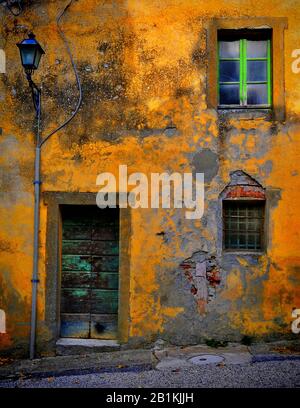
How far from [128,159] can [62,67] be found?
1.83 m

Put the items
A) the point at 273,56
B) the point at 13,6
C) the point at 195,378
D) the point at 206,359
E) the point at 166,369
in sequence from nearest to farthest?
the point at 195,378, the point at 166,369, the point at 206,359, the point at 273,56, the point at 13,6

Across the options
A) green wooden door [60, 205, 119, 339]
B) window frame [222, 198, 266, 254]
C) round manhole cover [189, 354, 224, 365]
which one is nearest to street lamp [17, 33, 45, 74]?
green wooden door [60, 205, 119, 339]

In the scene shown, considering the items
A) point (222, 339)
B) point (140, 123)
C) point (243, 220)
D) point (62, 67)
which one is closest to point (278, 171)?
point (243, 220)

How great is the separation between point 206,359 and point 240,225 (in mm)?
2096

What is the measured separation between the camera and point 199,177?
21.7 ft

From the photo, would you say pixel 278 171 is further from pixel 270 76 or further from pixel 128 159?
pixel 128 159

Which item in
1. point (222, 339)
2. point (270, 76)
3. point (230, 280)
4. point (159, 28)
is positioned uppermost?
point (159, 28)

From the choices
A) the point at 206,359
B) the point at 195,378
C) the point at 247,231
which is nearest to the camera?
the point at 195,378

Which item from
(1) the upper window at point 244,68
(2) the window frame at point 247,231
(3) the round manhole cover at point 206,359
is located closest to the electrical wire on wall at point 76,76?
(1) the upper window at point 244,68

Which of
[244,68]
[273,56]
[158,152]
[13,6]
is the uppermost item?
[13,6]

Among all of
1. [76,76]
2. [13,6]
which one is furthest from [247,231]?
[13,6]

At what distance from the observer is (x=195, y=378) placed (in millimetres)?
5207

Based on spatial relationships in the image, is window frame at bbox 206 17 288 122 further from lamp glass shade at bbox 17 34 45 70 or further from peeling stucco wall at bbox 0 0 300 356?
lamp glass shade at bbox 17 34 45 70

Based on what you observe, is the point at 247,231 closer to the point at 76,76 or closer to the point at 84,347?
the point at 84,347
